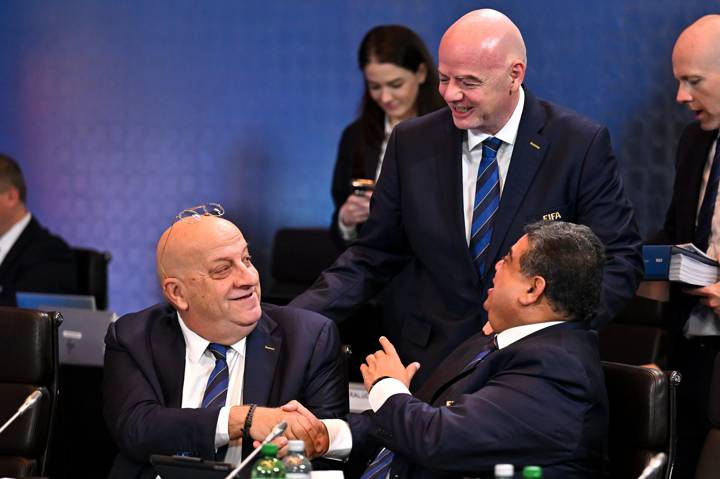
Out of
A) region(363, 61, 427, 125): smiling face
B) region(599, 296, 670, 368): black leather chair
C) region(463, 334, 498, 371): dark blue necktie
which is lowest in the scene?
region(599, 296, 670, 368): black leather chair

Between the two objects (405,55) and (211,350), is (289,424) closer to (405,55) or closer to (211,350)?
(211,350)

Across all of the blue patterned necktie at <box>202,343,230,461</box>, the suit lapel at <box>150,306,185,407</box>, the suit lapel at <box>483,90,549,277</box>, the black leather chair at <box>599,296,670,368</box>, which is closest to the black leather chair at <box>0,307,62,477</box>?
the suit lapel at <box>150,306,185,407</box>

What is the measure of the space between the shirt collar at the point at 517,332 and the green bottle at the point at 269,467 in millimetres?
748

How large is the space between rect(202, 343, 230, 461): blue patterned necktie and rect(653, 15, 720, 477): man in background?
146 cm

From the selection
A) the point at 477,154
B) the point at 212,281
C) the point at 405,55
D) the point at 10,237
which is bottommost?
the point at 10,237

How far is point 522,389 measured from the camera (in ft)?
9.49

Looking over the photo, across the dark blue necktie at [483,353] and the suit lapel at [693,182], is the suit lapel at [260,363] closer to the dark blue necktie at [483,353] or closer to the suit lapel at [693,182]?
the dark blue necktie at [483,353]

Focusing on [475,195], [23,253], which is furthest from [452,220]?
[23,253]

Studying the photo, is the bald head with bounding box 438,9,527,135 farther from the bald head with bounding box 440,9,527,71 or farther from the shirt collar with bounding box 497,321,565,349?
the shirt collar with bounding box 497,321,565,349

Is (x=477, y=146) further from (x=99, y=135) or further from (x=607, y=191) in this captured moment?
(x=99, y=135)

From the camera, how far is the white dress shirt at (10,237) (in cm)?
629

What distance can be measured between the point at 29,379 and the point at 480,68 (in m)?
1.59

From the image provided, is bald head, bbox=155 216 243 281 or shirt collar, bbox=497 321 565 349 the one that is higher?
bald head, bbox=155 216 243 281

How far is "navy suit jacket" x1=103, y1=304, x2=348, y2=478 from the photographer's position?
129 inches
